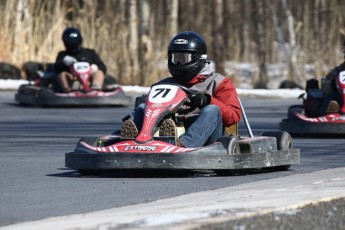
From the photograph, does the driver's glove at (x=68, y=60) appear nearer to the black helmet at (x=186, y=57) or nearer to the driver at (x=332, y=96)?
the driver at (x=332, y=96)

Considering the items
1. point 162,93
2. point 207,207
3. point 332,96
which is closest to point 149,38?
point 332,96

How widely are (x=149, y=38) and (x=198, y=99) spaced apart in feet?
59.3

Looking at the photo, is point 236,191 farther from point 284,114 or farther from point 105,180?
point 284,114

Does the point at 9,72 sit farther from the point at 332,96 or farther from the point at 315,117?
the point at 332,96

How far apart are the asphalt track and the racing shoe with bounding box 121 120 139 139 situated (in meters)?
0.35

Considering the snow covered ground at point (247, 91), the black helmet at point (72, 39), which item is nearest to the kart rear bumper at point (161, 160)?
the black helmet at point (72, 39)

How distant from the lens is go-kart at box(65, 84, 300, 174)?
1037 centimetres

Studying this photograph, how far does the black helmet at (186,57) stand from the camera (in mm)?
11438

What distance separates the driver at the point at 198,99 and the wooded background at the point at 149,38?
15.2 metres

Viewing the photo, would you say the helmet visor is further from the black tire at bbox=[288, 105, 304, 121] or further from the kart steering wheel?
the black tire at bbox=[288, 105, 304, 121]

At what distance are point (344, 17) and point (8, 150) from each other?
22.3m

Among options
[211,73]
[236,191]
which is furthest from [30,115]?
[236,191]

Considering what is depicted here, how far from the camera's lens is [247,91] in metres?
26.3

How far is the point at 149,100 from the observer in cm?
1080
